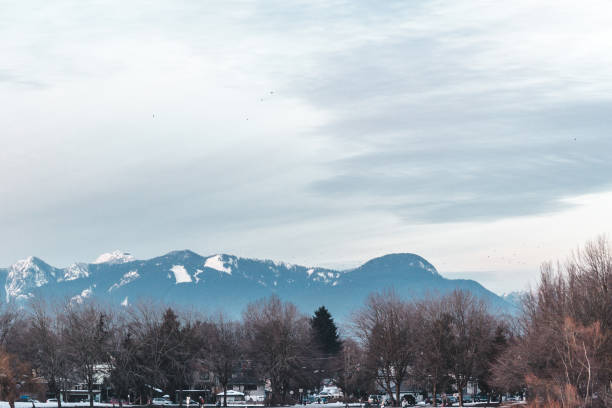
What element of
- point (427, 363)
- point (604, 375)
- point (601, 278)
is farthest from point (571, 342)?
point (427, 363)

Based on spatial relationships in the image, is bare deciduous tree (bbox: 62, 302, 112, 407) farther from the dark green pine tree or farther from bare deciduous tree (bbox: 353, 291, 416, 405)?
the dark green pine tree

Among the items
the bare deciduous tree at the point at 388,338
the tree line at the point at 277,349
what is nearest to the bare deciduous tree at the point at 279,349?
the tree line at the point at 277,349

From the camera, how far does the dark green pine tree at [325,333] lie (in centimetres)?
17612

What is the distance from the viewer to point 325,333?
179m

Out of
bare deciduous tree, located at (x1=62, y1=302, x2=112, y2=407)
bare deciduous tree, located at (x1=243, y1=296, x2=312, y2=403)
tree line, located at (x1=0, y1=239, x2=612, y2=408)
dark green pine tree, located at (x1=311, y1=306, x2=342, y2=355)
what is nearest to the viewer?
tree line, located at (x1=0, y1=239, x2=612, y2=408)

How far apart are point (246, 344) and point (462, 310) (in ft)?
133

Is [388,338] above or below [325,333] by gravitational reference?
below

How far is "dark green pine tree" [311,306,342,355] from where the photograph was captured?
578ft

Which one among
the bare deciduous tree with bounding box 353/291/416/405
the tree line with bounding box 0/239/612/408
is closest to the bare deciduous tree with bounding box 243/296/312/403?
the tree line with bounding box 0/239/612/408

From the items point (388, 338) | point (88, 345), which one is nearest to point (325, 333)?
point (388, 338)

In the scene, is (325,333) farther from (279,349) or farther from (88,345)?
(88,345)

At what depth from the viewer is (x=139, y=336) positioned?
5571 inches

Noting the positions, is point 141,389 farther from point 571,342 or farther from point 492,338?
point 571,342

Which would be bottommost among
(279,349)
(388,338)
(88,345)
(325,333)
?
(279,349)
